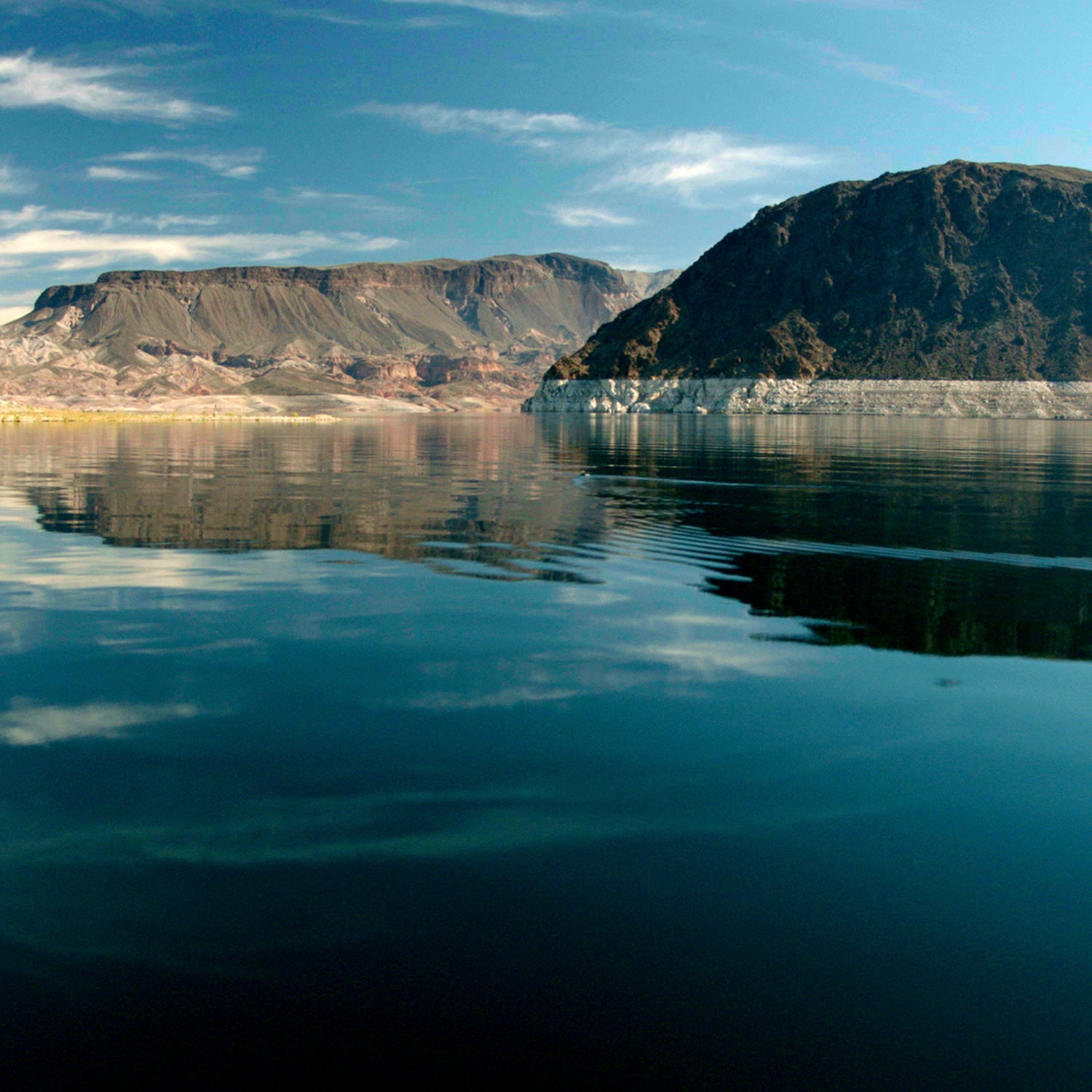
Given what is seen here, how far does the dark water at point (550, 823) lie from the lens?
4988 mm

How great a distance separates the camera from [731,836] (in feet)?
23.1

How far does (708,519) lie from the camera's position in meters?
26.2

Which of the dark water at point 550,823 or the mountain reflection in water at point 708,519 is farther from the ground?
the mountain reflection in water at point 708,519

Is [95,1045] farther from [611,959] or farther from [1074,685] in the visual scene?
[1074,685]

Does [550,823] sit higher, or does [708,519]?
[708,519]

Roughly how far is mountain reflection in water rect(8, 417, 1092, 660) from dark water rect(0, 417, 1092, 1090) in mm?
261

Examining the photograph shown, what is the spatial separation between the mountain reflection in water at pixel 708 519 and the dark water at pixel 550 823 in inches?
10.3

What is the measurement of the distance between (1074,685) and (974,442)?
72.9 metres

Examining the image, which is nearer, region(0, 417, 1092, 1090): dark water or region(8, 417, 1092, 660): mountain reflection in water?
region(0, 417, 1092, 1090): dark water

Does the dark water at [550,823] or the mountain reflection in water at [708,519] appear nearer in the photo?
the dark water at [550,823]

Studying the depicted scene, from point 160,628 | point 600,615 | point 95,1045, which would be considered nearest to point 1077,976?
point 95,1045

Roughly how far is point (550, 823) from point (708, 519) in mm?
19636

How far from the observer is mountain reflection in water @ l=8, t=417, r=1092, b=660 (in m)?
15.3

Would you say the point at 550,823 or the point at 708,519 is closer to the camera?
the point at 550,823
